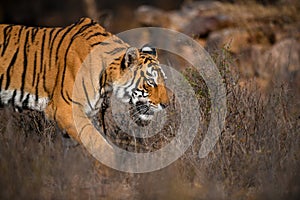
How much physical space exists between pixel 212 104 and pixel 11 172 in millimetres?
1923

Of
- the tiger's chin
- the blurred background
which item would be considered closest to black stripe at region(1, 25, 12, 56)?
the blurred background

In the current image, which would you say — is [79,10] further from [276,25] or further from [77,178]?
[77,178]

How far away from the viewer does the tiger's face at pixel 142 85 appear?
4816mm

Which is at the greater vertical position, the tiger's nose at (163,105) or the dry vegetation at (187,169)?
the tiger's nose at (163,105)

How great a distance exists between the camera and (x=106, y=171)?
433cm

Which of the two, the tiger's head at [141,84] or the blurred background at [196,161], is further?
the tiger's head at [141,84]

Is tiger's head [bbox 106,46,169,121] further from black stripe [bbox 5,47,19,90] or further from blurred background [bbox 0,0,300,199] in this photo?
black stripe [bbox 5,47,19,90]

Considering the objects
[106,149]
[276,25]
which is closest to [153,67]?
[106,149]

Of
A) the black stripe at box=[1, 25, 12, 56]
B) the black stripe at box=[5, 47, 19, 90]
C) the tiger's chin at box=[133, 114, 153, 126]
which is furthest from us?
the black stripe at box=[1, 25, 12, 56]

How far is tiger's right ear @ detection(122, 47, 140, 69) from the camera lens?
4.74 m

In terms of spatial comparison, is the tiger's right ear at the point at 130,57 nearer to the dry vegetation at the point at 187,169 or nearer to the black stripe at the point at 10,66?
the dry vegetation at the point at 187,169

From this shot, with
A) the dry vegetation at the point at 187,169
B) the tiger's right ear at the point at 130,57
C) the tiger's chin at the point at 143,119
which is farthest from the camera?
the tiger's chin at the point at 143,119

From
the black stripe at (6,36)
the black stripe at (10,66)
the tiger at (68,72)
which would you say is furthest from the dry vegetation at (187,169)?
the black stripe at (6,36)

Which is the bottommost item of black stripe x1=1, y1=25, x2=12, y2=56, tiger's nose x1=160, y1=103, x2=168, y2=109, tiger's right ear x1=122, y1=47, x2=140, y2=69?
tiger's nose x1=160, y1=103, x2=168, y2=109
